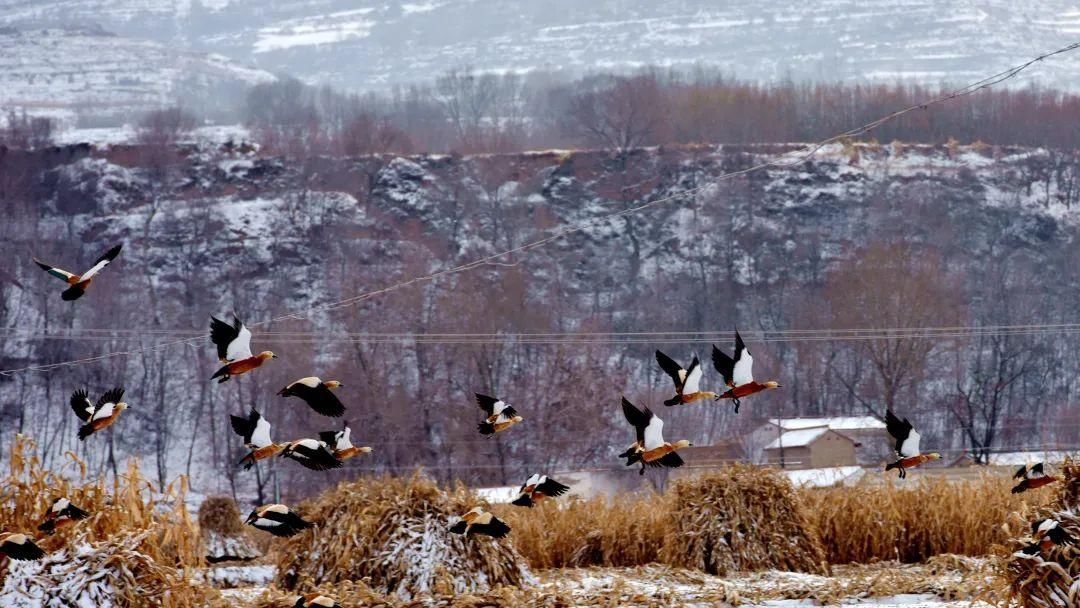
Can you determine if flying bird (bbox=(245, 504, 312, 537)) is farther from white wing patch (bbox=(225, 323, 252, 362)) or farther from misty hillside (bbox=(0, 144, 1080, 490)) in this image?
misty hillside (bbox=(0, 144, 1080, 490))

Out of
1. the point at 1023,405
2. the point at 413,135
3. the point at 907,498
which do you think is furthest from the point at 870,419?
the point at 413,135

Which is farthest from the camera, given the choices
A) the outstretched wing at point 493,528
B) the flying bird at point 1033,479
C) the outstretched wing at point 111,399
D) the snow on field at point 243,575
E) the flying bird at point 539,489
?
the snow on field at point 243,575

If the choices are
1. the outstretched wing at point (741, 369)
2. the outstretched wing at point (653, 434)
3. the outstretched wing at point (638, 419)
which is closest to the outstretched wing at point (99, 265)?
the outstretched wing at point (638, 419)

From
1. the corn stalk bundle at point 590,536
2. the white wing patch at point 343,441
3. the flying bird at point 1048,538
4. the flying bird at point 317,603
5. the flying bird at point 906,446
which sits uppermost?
the white wing patch at point 343,441

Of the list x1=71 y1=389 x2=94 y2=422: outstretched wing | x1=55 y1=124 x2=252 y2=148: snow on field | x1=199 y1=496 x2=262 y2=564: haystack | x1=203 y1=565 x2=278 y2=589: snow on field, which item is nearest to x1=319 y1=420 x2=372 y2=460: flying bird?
x1=71 y1=389 x2=94 y2=422: outstretched wing

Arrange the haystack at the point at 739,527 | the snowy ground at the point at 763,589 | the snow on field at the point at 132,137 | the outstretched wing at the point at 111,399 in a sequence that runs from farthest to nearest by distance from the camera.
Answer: the snow on field at the point at 132,137 < the haystack at the point at 739,527 < the snowy ground at the point at 763,589 < the outstretched wing at the point at 111,399

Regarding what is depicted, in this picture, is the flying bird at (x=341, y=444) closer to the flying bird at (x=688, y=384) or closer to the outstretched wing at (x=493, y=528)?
the outstretched wing at (x=493, y=528)

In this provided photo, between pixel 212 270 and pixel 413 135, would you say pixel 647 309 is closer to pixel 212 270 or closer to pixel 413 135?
pixel 212 270

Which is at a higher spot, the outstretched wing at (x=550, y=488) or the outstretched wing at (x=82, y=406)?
the outstretched wing at (x=82, y=406)

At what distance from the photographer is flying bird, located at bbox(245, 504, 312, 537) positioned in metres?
11.0

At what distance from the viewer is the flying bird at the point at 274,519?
1098cm

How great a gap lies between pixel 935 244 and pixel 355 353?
46.4m

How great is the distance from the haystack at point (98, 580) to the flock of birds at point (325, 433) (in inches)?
7.0

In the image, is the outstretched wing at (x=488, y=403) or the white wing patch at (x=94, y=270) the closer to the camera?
the white wing patch at (x=94, y=270)
